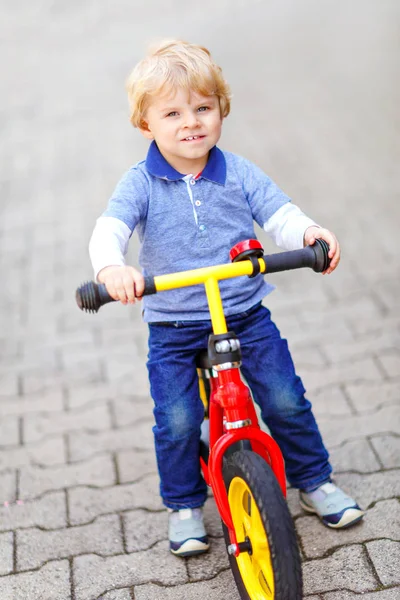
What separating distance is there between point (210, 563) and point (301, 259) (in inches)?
43.0

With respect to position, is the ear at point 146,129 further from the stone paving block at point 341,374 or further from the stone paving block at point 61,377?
the stone paving block at point 61,377

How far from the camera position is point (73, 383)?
156 inches

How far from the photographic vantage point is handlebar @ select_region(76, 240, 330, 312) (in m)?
2.15

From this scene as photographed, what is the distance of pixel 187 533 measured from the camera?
2.76m

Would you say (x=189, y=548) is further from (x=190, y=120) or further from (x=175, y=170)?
(x=190, y=120)

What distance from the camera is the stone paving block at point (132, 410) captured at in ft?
11.9

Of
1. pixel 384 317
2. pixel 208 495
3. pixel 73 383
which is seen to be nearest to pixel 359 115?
pixel 384 317

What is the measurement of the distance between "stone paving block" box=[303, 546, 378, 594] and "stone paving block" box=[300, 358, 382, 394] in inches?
44.4

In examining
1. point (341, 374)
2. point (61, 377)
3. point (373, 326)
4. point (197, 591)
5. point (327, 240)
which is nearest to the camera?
point (327, 240)

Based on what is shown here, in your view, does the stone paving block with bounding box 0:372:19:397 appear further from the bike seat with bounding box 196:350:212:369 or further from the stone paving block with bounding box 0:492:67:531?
the bike seat with bounding box 196:350:212:369

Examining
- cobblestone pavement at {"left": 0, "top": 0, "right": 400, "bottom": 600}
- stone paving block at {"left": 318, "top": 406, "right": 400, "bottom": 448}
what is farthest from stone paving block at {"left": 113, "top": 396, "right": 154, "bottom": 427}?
stone paving block at {"left": 318, "top": 406, "right": 400, "bottom": 448}

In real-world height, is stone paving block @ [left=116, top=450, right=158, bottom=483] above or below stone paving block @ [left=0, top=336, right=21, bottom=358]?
below

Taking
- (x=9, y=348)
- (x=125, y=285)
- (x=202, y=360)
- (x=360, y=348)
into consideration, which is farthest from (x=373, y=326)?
(x=125, y=285)

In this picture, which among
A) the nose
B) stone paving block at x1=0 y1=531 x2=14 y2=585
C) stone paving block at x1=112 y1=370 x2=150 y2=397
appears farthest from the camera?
stone paving block at x1=112 y1=370 x2=150 y2=397
